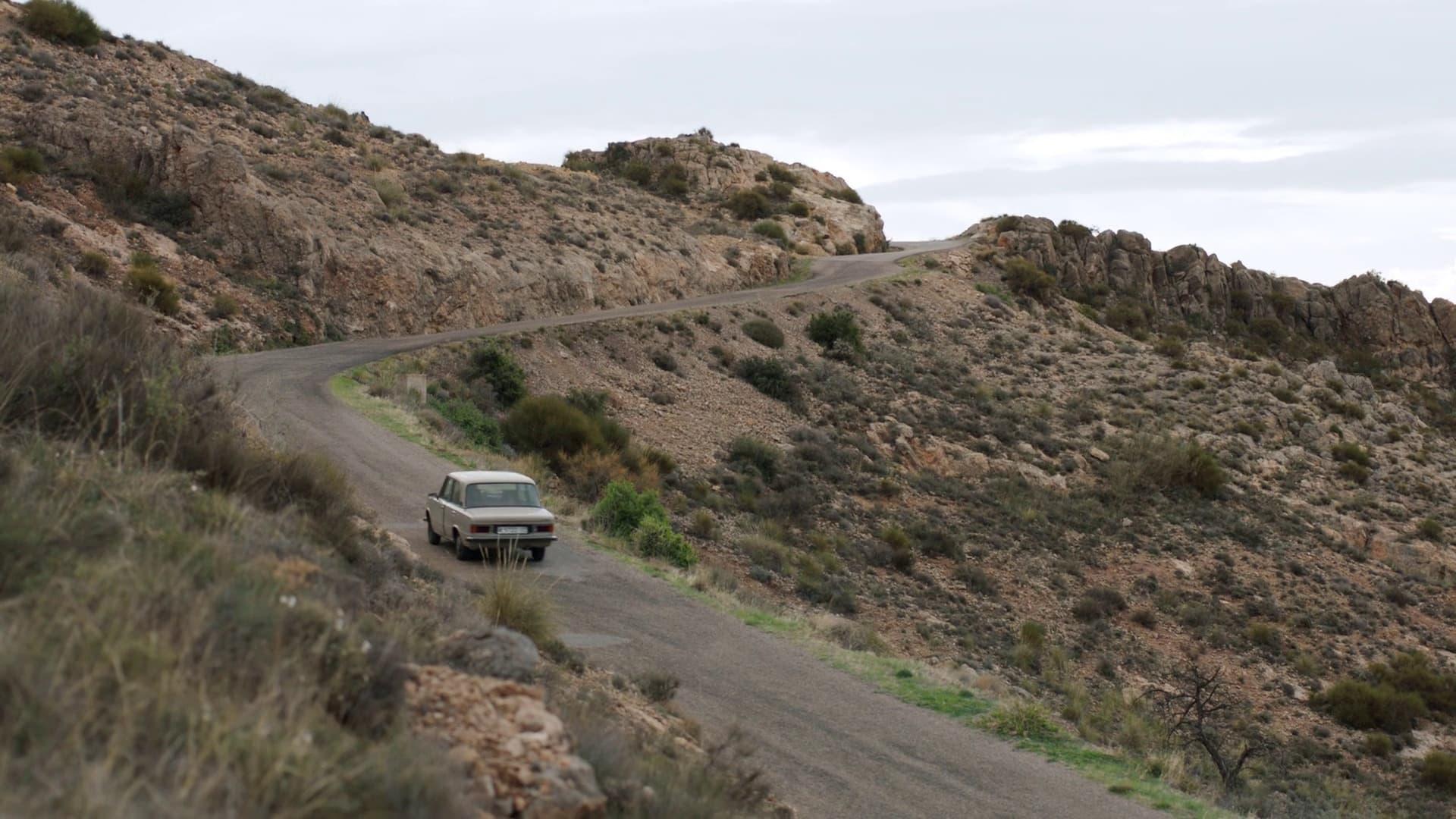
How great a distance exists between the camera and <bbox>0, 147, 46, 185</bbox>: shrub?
1230 inches

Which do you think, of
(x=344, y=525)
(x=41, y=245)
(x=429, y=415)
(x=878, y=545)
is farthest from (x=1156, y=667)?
(x=41, y=245)

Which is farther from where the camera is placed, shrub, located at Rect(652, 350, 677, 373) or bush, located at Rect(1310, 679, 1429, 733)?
shrub, located at Rect(652, 350, 677, 373)

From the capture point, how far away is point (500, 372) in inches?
1203

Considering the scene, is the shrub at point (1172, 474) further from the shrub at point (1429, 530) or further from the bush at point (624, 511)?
the bush at point (624, 511)

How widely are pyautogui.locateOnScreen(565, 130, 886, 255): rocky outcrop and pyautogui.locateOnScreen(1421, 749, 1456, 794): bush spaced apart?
5119cm

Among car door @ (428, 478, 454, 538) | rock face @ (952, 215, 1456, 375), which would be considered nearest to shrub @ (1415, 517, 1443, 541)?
car door @ (428, 478, 454, 538)

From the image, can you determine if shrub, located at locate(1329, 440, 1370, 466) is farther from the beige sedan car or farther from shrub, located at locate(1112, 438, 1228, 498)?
the beige sedan car

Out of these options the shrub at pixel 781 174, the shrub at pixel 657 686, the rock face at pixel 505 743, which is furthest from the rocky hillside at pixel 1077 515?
the shrub at pixel 781 174

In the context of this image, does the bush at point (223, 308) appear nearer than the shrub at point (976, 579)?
No

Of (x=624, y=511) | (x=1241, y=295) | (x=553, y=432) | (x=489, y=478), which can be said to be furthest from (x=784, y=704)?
(x=1241, y=295)

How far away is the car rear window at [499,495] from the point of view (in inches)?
642

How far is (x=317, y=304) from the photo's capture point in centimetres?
3544

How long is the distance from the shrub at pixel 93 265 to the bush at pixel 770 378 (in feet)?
62.8

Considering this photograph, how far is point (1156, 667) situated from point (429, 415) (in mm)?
17165
